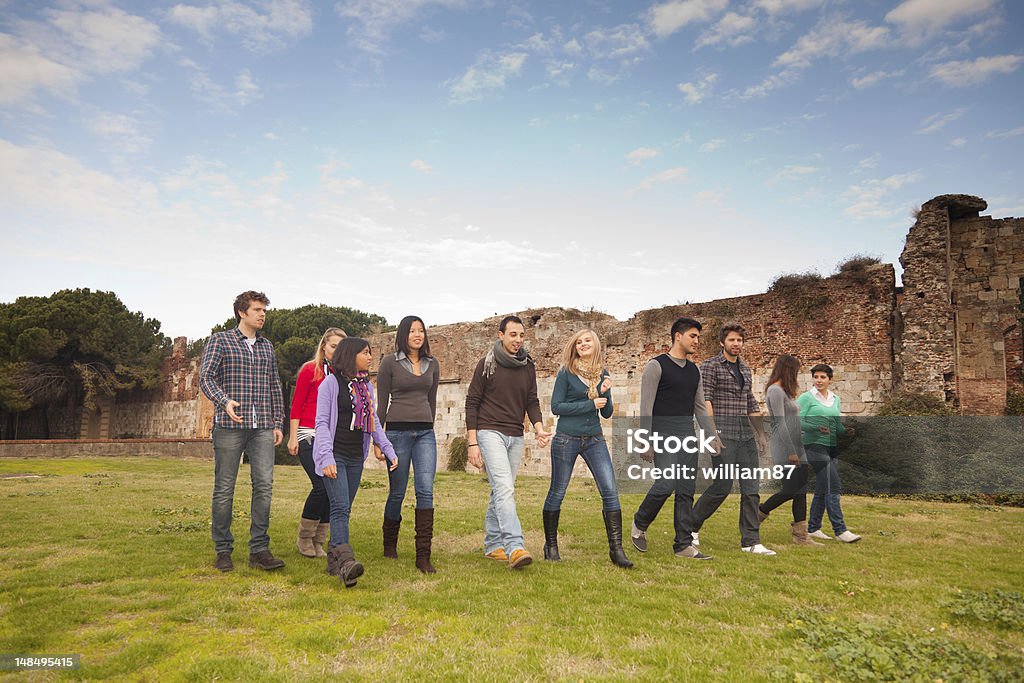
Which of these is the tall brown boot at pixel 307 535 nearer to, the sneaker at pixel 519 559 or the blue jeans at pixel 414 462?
the blue jeans at pixel 414 462

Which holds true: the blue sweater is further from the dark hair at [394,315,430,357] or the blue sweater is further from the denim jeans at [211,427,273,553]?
the denim jeans at [211,427,273,553]

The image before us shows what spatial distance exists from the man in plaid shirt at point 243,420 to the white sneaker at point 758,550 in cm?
444

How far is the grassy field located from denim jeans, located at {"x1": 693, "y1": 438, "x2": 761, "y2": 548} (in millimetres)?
305

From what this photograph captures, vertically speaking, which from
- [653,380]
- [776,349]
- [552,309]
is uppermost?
[552,309]

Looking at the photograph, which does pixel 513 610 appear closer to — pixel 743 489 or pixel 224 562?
pixel 224 562

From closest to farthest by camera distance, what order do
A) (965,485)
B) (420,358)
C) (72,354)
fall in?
(420,358) → (965,485) → (72,354)

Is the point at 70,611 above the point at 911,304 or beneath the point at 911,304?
beneath

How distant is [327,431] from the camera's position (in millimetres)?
5195

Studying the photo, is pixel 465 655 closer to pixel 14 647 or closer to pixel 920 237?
pixel 14 647

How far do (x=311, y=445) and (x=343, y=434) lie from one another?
842 millimetres

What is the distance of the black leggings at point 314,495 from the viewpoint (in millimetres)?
5844

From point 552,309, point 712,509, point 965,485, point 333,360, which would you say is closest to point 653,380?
point 712,509

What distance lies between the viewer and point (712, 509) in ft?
21.6

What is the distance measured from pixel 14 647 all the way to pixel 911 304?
16.1m
